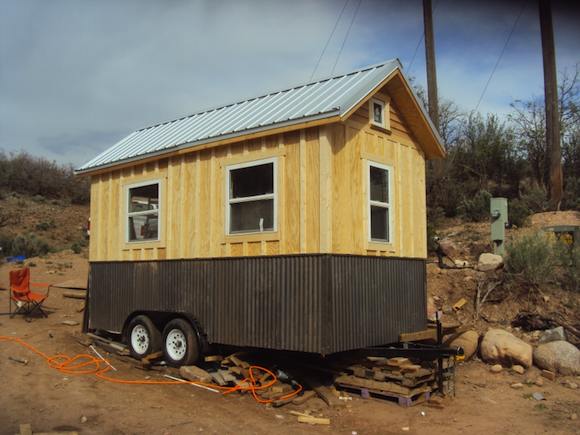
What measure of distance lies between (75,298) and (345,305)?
31.7ft

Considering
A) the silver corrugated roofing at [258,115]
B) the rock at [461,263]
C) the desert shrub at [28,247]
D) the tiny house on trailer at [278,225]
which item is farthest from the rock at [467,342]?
the desert shrub at [28,247]

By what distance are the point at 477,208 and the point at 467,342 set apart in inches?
393

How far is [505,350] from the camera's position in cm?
962

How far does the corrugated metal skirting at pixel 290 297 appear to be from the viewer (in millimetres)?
7973

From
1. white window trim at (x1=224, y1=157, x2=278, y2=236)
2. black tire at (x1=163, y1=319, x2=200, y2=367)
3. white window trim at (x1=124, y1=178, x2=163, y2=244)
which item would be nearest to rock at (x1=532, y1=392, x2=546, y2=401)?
white window trim at (x1=224, y1=157, x2=278, y2=236)

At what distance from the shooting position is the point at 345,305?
26.8 feet

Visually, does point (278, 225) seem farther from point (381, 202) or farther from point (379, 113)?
point (379, 113)

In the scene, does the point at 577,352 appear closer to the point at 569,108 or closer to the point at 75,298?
the point at 75,298

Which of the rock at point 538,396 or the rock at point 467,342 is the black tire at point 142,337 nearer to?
the rock at point 467,342

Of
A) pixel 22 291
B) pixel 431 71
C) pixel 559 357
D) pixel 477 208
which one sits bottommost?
pixel 559 357

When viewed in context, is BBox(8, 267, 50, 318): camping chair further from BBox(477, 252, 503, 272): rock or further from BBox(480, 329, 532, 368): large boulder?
BBox(477, 252, 503, 272): rock

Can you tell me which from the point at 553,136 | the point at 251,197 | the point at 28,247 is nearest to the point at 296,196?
the point at 251,197

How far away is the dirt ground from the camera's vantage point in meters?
6.80

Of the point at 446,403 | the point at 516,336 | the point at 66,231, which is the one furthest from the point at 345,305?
the point at 66,231
